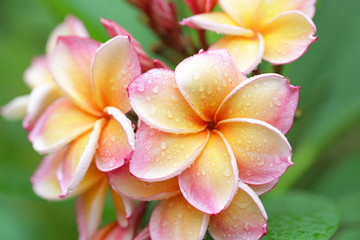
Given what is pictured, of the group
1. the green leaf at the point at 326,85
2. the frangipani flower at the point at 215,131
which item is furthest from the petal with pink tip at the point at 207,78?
the green leaf at the point at 326,85

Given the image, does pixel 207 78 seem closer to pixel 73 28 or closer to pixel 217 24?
pixel 217 24

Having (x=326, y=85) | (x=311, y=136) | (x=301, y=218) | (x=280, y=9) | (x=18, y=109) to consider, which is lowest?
(x=311, y=136)

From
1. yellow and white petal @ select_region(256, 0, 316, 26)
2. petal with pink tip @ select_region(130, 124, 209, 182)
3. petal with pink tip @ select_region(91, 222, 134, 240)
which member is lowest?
petal with pink tip @ select_region(91, 222, 134, 240)

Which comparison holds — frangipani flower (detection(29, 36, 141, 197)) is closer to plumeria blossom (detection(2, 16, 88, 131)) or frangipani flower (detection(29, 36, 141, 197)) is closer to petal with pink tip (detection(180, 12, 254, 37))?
plumeria blossom (detection(2, 16, 88, 131))

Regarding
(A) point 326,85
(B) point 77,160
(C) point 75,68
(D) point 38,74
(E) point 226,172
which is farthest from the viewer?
(A) point 326,85

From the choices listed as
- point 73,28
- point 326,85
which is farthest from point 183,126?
point 326,85

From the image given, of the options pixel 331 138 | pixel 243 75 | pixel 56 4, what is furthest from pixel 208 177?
pixel 56 4

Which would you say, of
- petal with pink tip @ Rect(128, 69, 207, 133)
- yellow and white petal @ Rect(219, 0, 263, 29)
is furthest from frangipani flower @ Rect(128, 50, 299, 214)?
yellow and white petal @ Rect(219, 0, 263, 29)
